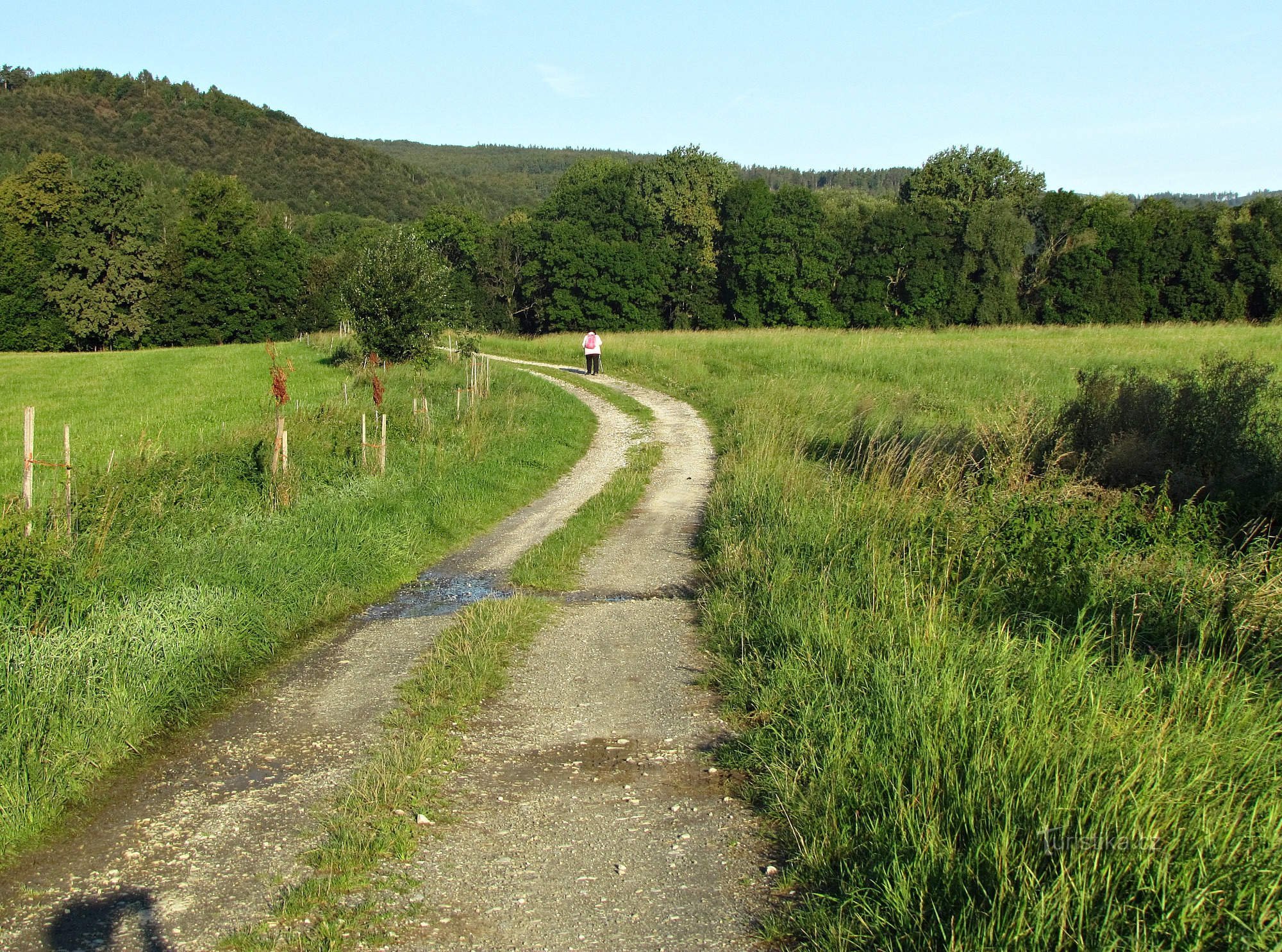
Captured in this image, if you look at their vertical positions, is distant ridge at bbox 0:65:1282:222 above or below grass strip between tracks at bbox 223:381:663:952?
above

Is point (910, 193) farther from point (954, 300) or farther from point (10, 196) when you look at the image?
point (10, 196)

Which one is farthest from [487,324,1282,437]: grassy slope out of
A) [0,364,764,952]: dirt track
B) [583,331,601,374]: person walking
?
[0,364,764,952]: dirt track

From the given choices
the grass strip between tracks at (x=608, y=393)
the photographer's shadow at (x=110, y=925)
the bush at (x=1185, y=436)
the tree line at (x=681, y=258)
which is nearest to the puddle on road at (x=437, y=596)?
the photographer's shadow at (x=110, y=925)

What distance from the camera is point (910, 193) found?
75.1 meters

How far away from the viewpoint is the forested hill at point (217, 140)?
436ft

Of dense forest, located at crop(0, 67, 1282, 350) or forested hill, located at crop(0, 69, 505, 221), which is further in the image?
forested hill, located at crop(0, 69, 505, 221)

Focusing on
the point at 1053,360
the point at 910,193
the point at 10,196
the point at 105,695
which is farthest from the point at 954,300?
the point at 105,695

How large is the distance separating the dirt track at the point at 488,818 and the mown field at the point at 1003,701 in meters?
0.40

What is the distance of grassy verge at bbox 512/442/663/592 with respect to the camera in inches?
403

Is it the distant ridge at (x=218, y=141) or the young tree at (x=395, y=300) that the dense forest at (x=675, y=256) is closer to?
the young tree at (x=395, y=300)

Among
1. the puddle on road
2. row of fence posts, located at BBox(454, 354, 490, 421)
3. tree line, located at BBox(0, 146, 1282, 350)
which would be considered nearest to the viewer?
the puddle on road

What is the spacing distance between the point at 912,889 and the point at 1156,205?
74.5 meters

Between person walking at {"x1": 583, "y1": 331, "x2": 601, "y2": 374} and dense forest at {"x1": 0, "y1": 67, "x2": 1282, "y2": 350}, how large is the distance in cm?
2823

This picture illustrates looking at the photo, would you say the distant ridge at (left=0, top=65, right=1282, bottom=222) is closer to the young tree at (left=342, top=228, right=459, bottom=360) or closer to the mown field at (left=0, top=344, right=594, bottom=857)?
the young tree at (left=342, top=228, right=459, bottom=360)
